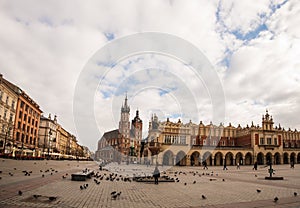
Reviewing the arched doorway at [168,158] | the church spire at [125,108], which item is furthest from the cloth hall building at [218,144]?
the church spire at [125,108]

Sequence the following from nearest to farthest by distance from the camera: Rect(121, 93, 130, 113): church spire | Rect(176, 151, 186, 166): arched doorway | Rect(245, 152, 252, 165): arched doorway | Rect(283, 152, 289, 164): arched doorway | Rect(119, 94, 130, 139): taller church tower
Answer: Rect(176, 151, 186, 166): arched doorway, Rect(245, 152, 252, 165): arched doorway, Rect(283, 152, 289, 164): arched doorway, Rect(119, 94, 130, 139): taller church tower, Rect(121, 93, 130, 113): church spire

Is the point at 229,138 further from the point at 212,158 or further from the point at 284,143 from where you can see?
the point at 284,143

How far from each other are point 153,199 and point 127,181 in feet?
22.9

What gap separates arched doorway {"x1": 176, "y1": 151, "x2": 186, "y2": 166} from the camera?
53.8m

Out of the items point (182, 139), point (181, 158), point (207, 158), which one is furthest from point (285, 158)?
point (181, 158)

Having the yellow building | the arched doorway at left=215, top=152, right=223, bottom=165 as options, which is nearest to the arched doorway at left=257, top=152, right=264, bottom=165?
the arched doorway at left=215, top=152, right=223, bottom=165

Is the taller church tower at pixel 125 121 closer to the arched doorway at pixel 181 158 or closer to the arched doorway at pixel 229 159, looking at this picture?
the arched doorway at pixel 229 159

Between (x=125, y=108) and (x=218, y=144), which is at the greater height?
(x=125, y=108)

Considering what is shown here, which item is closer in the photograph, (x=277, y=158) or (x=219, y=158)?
(x=219, y=158)

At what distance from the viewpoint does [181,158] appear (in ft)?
178

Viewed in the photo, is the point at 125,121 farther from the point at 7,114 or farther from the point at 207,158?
the point at 7,114

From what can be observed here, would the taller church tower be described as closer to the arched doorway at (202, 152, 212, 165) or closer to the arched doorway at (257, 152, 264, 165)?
the arched doorway at (202, 152, 212, 165)

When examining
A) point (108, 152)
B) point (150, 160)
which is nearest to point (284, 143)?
point (150, 160)

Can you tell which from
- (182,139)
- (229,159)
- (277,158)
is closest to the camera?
(182,139)
